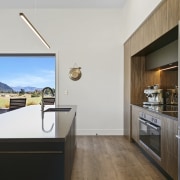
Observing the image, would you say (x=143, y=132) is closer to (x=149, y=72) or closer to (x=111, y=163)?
(x=111, y=163)

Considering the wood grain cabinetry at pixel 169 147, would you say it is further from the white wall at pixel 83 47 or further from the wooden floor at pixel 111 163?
the white wall at pixel 83 47

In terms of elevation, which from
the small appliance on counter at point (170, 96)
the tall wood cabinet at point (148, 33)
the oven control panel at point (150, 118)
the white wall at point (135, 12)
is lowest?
the oven control panel at point (150, 118)

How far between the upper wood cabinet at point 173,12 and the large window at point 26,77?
5874 millimetres

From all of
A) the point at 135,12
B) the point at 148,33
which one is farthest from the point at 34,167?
the point at 135,12

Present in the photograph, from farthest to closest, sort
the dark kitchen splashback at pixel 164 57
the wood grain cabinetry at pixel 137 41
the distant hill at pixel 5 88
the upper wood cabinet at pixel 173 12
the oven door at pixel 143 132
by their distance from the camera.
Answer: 1. the distant hill at pixel 5 88
2. the wood grain cabinetry at pixel 137 41
3. the oven door at pixel 143 132
4. the dark kitchen splashback at pixel 164 57
5. the upper wood cabinet at pixel 173 12

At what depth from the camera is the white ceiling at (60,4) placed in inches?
247

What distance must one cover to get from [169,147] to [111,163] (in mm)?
1325

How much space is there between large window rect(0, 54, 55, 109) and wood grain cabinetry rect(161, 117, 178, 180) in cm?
565

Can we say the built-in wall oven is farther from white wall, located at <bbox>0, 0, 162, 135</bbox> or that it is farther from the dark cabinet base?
white wall, located at <bbox>0, 0, 162, 135</bbox>

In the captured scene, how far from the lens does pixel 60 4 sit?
651 centimetres

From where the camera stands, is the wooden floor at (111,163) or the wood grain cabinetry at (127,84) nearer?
the wooden floor at (111,163)

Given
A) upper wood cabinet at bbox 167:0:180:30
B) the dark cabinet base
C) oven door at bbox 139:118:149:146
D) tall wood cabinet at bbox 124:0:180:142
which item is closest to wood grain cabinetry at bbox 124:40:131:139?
tall wood cabinet at bbox 124:0:180:142

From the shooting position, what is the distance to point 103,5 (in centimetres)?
658

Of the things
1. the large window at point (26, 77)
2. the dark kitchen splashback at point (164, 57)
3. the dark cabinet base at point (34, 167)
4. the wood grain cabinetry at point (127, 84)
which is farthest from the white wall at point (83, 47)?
the dark cabinet base at point (34, 167)
